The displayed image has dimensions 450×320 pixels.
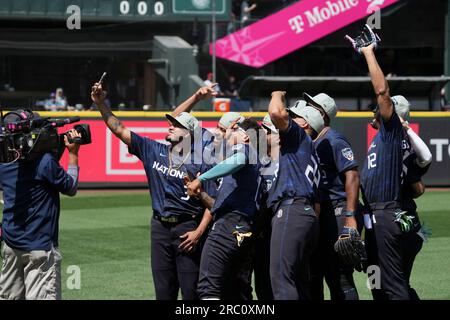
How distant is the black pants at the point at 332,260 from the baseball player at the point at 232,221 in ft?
2.47

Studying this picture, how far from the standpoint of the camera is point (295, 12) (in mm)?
28453

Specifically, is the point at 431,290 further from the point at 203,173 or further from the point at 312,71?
the point at 312,71

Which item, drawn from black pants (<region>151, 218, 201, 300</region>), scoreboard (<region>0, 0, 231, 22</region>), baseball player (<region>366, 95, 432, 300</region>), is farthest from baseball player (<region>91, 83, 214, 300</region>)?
scoreboard (<region>0, 0, 231, 22</region>)

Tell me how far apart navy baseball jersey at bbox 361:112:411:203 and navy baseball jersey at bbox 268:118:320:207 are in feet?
2.28

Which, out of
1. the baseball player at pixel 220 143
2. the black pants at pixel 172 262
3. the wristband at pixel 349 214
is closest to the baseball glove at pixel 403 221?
the wristband at pixel 349 214

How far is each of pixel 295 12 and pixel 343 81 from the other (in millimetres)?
4059

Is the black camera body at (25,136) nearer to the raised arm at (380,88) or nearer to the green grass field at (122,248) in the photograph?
the raised arm at (380,88)

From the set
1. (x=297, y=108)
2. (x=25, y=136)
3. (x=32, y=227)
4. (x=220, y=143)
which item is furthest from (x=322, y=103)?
(x=32, y=227)

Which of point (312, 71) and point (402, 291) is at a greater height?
point (312, 71)

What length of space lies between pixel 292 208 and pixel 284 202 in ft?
0.33

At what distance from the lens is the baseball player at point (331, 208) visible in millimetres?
9000

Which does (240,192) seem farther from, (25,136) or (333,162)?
(25,136)

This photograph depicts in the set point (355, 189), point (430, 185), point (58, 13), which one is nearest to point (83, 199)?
point (430, 185)

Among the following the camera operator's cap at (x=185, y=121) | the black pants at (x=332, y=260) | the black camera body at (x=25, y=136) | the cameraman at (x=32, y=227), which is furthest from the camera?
the black pants at (x=332, y=260)
